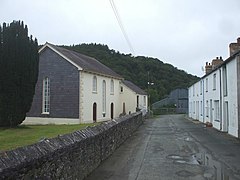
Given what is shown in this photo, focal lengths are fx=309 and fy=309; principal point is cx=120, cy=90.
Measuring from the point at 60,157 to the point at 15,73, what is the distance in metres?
18.2

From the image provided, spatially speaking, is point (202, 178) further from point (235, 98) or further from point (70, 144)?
point (235, 98)

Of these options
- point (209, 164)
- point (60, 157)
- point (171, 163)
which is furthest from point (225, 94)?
point (60, 157)

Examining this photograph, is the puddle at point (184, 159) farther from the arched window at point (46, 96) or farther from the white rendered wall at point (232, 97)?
the arched window at point (46, 96)

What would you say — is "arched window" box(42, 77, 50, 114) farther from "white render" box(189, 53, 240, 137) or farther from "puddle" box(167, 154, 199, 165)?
"puddle" box(167, 154, 199, 165)

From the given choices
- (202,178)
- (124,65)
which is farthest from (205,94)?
(124,65)

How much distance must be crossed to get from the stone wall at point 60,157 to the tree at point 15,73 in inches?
538

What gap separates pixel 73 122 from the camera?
1342 inches

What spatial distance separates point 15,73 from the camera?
23391 mm

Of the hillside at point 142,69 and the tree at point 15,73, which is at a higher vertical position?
the hillside at point 142,69

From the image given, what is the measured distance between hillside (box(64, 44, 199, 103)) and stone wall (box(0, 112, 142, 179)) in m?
63.6

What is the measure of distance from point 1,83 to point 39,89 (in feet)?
45.2

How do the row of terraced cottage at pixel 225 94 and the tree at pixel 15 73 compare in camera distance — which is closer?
the row of terraced cottage at pixel 225 94

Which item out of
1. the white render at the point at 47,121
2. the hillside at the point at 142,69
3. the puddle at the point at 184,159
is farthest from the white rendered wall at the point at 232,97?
the hillside at the point at 142,69

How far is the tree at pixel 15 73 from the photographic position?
76.3ft
